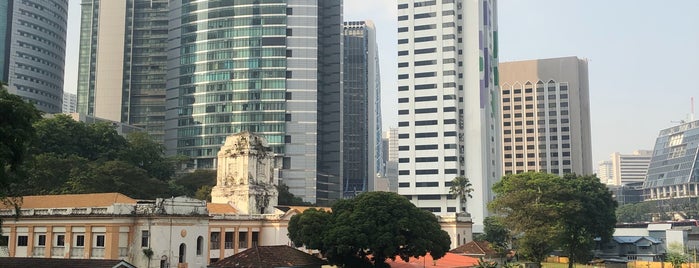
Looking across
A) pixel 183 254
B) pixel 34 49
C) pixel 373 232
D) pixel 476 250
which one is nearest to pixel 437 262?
pixel 476 250

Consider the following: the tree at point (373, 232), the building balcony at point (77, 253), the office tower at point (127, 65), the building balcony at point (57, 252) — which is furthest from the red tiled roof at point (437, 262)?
the office tower at point (127, 65)

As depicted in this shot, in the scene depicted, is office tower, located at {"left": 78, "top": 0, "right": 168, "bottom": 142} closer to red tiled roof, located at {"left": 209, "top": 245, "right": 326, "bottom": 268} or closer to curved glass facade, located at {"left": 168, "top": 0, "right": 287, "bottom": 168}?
curved glass facade, located at {"left": 168, "top": 0, "right": 287, "bottom": 168}

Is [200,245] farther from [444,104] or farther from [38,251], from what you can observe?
[444,104]

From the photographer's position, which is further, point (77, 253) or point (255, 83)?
point (255, 83)

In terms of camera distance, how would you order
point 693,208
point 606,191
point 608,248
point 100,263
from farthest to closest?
point 693,208
point 608,248
point 606,191
point 100,263

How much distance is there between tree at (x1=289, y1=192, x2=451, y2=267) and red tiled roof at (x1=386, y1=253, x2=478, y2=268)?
153 inches

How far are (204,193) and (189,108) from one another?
65.3 metres

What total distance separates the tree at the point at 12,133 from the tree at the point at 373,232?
32038 millimetres

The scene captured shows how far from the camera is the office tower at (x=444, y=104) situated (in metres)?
147

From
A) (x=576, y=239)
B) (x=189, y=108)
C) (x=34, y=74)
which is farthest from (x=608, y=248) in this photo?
(x=34, y=74)

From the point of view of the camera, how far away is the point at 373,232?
62.8 meters

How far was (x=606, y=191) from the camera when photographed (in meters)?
107

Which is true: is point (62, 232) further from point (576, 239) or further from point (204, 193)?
point (576, 239)

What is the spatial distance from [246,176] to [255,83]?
71900 mm
